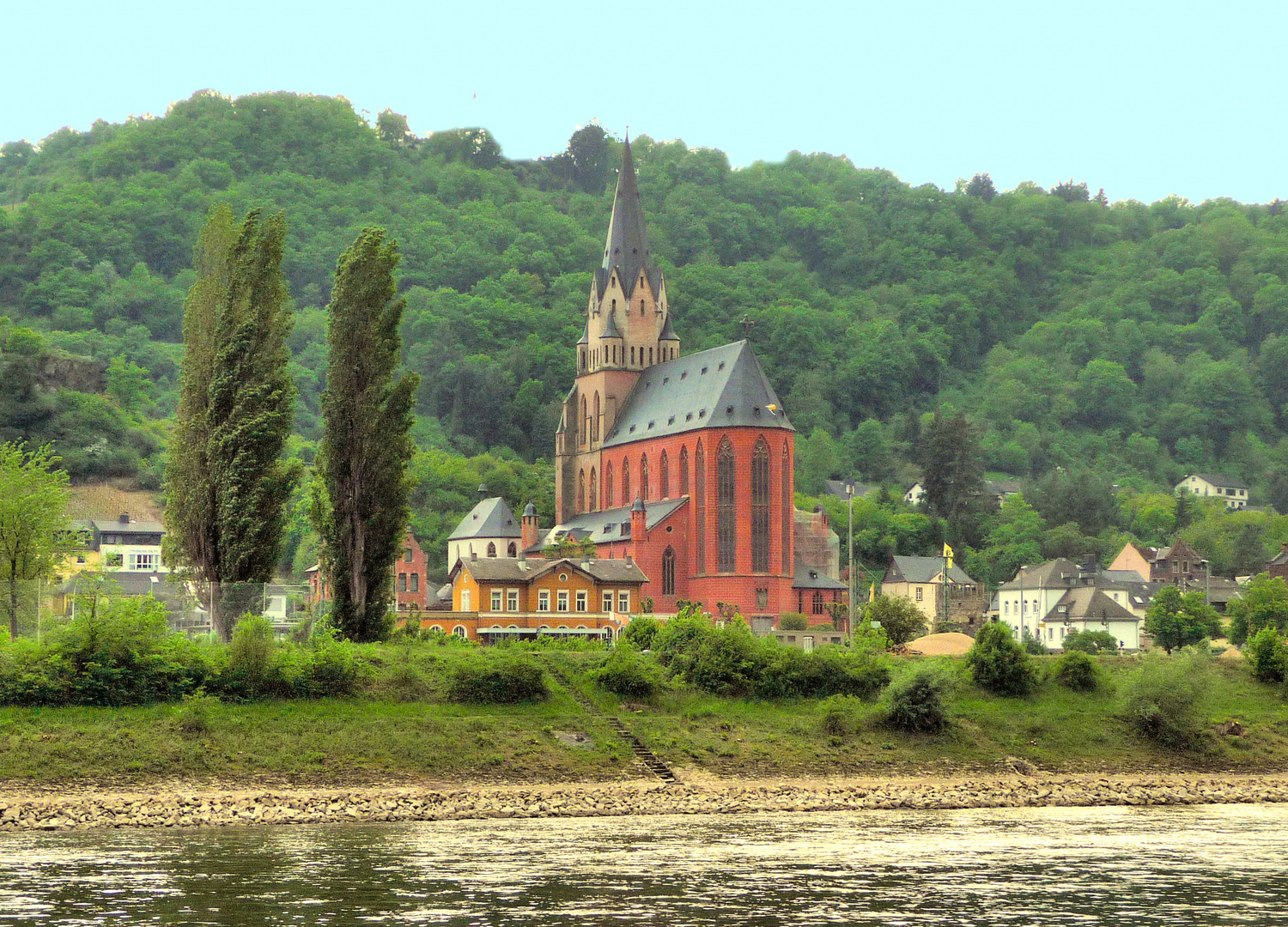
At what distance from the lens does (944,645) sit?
82125 mm

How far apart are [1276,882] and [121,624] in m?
35.6

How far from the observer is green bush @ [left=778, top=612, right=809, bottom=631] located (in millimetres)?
106775

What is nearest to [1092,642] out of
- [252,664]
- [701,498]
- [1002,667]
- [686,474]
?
[701,498]

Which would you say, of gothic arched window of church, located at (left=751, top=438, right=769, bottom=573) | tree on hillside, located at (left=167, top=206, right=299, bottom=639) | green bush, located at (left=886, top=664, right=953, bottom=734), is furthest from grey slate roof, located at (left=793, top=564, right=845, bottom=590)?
tree on hillside, located at (left=167, top=206, right=299, bottom=639)

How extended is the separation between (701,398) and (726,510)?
28.7 feet

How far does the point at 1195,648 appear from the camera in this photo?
69438mm

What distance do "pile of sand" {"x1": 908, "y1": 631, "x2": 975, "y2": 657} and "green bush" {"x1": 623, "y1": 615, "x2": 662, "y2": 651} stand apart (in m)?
14.2

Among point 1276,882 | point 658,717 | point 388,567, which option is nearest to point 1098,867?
point 1276,882

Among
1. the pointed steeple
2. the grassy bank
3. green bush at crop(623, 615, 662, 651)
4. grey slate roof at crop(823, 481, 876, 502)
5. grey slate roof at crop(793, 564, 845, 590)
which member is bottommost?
the grassy bank

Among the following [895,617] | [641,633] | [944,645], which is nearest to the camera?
[641,633]

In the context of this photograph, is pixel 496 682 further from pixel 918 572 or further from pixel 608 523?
pixel 918 572

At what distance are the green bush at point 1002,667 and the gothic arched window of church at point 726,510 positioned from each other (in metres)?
43.7

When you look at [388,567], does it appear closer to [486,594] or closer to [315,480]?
[315,480]

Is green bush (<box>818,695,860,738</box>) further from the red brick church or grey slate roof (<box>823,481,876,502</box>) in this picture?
grey slate roof (<box>823,481,876,502</box>)
